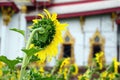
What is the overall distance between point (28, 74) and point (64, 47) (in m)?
12.9

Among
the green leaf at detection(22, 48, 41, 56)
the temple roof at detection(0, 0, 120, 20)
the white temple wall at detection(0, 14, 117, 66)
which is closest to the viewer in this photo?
the green leaf at detection(22, 48, 41, 56)

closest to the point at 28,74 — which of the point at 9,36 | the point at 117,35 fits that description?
the point at 117,35

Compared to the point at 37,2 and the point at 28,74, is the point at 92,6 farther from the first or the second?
the point at 28,74

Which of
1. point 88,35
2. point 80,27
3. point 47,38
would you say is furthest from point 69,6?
point 47,38

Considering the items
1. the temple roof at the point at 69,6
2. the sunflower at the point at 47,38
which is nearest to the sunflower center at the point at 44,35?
the sunflower at the point at 47,38

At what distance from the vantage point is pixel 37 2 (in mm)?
16344

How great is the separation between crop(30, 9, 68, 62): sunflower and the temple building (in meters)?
12.3

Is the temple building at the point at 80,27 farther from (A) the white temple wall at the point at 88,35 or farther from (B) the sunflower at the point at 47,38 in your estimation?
(B) the sunflower at the point at 47,38

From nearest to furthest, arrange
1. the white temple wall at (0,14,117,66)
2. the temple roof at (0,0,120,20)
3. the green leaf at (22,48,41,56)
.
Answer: the green leaf at (22,48,41,56), the white temple wall at (0,14,117,66), the temple roof at (0,0,120,20)

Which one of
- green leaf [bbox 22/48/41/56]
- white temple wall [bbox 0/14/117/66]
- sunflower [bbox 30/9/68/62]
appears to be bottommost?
green leaf [bbox 22/48/41/56]

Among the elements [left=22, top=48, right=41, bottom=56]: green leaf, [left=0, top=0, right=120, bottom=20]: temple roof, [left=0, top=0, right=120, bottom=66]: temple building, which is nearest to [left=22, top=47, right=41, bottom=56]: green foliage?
[left=22, top=48, right=41, bottom=56]: green leaf

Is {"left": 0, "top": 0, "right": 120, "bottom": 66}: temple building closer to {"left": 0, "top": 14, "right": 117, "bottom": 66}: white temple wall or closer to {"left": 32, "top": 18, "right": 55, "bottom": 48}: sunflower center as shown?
{"left": 0, "top": 14, "right": 117, "bottom": 66}: white temple wall

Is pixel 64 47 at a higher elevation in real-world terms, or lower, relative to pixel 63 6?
lower

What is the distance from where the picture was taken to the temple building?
15586mm
